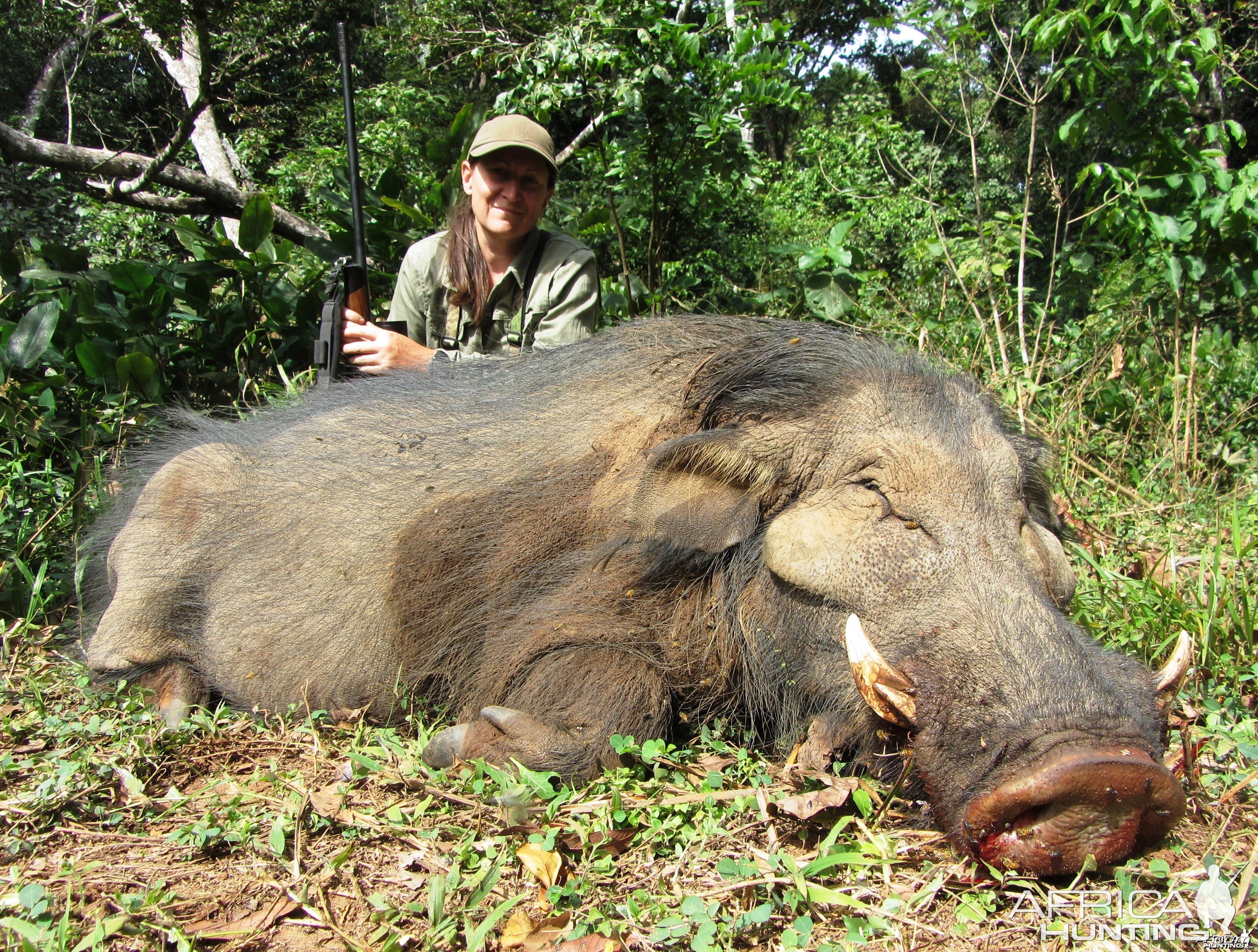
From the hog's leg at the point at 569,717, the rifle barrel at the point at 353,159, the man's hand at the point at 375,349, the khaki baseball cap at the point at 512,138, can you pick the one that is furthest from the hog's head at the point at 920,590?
the rifle barrel at the point at 353,159

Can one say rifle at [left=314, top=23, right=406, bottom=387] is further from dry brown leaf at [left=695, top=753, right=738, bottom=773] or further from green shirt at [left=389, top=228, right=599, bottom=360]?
dry brown leaf at [left=695, top=753, right=738, bottom=773]

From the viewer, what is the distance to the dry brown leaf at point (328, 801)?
2178 mm

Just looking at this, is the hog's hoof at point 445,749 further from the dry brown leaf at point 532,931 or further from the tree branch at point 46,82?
the tree branch at point 46,82

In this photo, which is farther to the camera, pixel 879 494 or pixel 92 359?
pixel 92 359

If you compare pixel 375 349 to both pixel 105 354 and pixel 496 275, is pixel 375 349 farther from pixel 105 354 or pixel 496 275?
pixel 105 354

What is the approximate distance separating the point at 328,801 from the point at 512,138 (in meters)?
2.82

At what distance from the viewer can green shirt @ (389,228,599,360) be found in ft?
13.6

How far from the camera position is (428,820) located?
7.09ft

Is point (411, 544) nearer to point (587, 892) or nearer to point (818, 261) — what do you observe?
point (587, 892)

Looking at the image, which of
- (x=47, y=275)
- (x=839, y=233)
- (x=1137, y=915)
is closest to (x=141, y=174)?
(x=47, y=275)

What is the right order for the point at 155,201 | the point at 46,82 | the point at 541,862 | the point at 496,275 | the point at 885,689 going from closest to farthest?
1. the point at 541,862
2. the point at 885,689
3. the point at 496,275
4. the point at 155,201
5. the point at 46,82

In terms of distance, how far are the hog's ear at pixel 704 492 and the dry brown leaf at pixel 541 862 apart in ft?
2.74

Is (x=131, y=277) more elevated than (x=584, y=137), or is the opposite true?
(x=584, y=137)

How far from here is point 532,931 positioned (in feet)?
5.71
